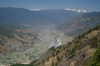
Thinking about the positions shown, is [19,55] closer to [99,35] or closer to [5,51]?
[5,51]

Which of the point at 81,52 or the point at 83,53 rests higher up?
the point at 83,53

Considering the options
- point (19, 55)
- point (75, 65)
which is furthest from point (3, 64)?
point (75, 65)

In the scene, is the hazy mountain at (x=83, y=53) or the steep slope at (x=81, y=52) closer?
the hazy mountain at (x=83, y=53)

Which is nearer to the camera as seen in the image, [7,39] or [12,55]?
[12,55]

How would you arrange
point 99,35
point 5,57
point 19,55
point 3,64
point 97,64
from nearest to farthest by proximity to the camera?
point 97,64 < point 99,35 < point 3,64 < point 5,57 < point 19,55

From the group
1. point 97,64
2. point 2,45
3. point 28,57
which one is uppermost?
point 97,64

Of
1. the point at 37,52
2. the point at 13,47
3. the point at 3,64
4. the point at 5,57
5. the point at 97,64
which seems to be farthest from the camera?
the point at 13,47

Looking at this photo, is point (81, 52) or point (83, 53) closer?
point (83, 53)

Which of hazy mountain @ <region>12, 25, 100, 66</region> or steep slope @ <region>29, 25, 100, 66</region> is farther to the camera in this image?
steep slope @ <region>29, 25, 100, 66</region>

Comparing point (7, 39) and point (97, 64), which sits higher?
point (97, 64)
